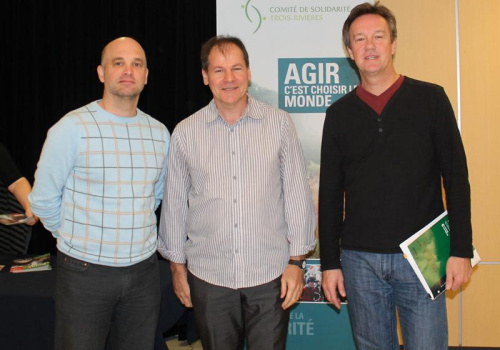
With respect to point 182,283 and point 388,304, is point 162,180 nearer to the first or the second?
point 182,283

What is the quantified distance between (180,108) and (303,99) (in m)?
1.42

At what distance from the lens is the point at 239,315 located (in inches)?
74.9

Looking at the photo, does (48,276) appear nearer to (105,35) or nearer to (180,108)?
(180,108)

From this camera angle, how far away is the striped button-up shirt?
188cm

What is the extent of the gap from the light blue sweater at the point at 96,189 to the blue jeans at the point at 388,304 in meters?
0.84

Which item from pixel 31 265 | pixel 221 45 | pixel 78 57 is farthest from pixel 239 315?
pixel 78 57

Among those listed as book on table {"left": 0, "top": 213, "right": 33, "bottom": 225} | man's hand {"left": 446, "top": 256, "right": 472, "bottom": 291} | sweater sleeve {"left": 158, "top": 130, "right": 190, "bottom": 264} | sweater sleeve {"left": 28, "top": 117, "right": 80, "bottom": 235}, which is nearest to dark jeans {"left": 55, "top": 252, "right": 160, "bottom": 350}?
sweater sleeve {"left": 158, "top": 130, "right": 190, "bottom": 264}

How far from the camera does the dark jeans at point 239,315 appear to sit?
1.88 m

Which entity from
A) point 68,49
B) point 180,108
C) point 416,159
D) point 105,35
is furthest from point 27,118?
point 416,159

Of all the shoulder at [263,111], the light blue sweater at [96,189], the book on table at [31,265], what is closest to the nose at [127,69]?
the light blue sweater at [96,189]

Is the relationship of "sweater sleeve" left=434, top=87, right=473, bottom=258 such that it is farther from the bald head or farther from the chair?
the chair

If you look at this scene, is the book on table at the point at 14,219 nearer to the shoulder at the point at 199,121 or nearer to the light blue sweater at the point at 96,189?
the light blue sweater at the point at 96,189

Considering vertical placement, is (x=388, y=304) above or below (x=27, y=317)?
above

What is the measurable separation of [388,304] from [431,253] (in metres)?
0.26
